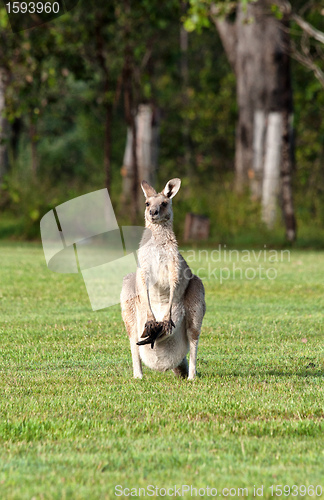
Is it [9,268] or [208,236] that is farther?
[208,236]

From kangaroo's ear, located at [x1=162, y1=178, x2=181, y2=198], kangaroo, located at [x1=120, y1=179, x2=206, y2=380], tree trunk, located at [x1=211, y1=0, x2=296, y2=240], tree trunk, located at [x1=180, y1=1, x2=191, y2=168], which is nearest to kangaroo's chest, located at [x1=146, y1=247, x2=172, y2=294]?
kangaroo, located at [x1=120, y1=179, x2=206, y2=380]

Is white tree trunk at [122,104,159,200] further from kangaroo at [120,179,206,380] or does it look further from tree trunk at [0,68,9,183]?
kangaroo at [120,179,206,380]

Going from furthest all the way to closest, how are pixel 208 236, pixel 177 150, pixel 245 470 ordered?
pixel 177 150 → pixel 208 236 → pixel 245 470

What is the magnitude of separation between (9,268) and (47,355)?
7818 millimetres

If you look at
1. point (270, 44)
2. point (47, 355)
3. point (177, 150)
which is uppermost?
point (270, 44)

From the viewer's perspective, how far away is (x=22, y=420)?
5.26 meters

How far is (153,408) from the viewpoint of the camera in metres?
5.61

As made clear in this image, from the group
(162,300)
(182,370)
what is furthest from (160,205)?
(182,370)

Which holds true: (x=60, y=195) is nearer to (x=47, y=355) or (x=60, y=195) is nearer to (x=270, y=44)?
(x=270, y=44)

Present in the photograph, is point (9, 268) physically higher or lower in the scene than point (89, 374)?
lower

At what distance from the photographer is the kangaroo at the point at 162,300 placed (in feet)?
20.6

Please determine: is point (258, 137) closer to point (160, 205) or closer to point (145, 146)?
point (145, 146)

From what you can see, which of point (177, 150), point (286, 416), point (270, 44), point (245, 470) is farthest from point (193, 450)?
point (177, 150)

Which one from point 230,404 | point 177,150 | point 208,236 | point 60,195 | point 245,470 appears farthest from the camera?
point 177,150
